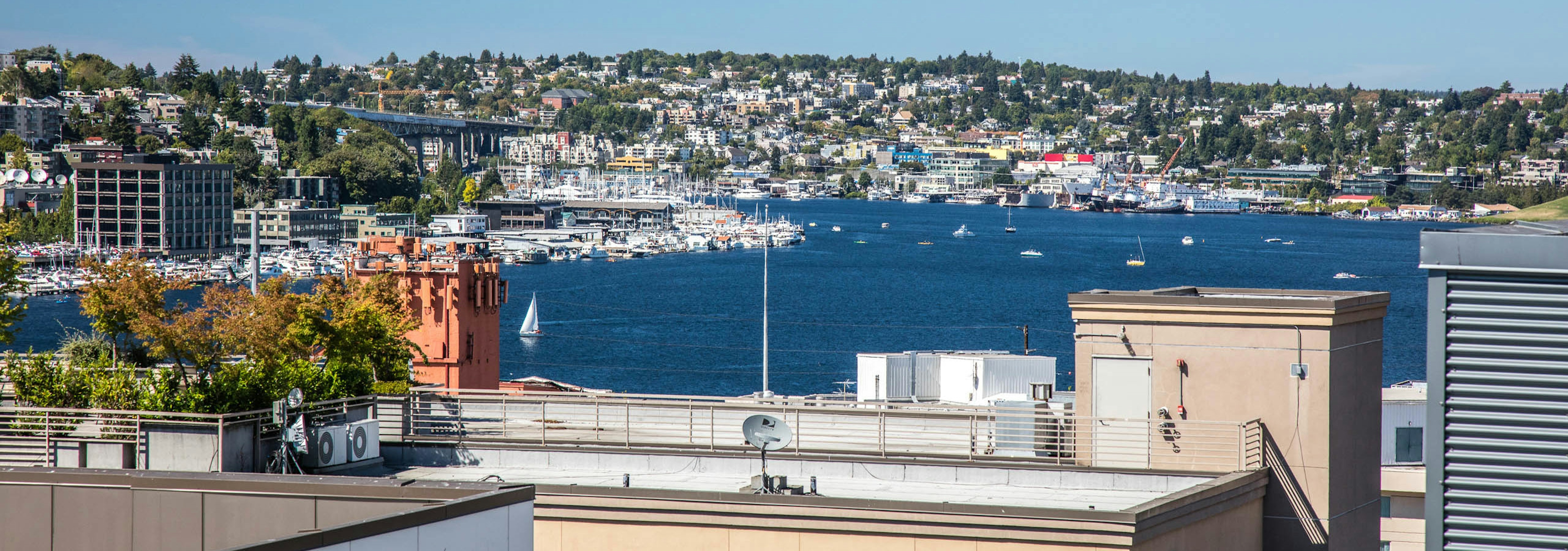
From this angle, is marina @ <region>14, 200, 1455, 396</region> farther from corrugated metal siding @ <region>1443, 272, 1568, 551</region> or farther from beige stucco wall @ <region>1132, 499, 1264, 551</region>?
corrugated metal siding @ <region>1443, 272, 1568, 551</region>

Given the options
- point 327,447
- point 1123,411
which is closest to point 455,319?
point 327,447

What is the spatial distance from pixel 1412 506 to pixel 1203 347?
18.1ft

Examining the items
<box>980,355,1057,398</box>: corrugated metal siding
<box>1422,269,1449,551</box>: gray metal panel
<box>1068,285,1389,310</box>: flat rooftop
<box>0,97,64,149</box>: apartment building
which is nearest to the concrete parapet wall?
<box>1068,285,1389,310</box>: flat rooftop

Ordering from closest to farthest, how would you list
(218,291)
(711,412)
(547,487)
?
(547,487) → (711,412) → (218,291)

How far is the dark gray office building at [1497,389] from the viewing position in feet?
18.6

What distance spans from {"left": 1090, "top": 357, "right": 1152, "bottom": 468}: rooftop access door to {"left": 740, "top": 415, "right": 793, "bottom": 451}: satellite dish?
2.20m

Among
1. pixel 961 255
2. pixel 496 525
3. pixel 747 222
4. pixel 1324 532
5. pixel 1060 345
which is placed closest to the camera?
pixel 496 525

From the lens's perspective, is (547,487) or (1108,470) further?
(1108,470)

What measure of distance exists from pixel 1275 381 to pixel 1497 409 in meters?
3.01

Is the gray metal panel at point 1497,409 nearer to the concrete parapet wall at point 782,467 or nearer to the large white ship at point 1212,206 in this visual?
the concrete parapet wall at point 782,467

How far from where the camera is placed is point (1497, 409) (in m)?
5.76

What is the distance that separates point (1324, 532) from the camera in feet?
28.5

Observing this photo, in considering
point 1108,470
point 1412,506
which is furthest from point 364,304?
point 1412,506

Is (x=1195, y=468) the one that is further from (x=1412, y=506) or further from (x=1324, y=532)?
(x=1412, y=506)
